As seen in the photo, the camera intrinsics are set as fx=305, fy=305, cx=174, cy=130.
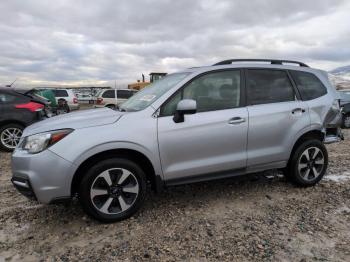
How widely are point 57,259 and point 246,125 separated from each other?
250cm

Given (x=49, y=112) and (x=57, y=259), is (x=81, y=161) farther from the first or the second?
(x=49, y=112)

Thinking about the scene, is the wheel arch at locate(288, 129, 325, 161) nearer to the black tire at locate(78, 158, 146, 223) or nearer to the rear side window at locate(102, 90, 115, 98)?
the black tire at locate(78, 158, 146, 223)

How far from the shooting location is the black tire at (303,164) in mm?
4223

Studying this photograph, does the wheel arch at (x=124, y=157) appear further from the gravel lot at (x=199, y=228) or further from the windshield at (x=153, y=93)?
the windshield at (x=153, y=93)

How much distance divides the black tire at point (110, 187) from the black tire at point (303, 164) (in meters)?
2.17

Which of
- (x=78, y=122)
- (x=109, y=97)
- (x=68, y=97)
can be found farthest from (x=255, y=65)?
(x=68, y=97)

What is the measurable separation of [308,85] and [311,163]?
3.67ft

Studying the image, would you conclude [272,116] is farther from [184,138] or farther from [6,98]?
[6,98]

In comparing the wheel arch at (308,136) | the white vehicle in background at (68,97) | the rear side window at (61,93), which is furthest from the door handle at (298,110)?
the rear side window at (61,93)

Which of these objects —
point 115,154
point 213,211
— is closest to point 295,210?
point 213,211

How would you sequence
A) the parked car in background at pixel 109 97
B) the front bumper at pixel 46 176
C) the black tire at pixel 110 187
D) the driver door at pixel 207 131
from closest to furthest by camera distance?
the front bumper at pixel 46 176 < the black tire at pixel 110 187 < the driver door at pixel 207 131 < the parked car in background at pixel 109 97

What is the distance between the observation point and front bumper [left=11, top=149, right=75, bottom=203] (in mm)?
3004

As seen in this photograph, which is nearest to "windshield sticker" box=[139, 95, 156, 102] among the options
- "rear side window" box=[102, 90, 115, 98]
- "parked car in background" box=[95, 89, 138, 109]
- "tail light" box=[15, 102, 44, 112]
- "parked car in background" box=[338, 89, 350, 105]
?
"tail light" box=[15, 102, 44, 112]

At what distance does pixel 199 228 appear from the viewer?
3.26m
